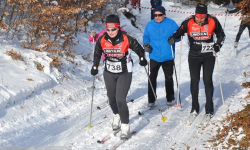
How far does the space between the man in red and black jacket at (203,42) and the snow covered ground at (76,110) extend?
0.74m

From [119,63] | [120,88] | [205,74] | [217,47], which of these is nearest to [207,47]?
[217,47]

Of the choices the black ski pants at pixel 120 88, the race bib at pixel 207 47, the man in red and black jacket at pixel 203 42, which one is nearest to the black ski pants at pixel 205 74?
the man in red and black jacket at pixel 203 42

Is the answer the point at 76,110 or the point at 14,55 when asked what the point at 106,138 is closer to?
the point at 76,110

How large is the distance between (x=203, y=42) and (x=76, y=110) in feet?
10.6

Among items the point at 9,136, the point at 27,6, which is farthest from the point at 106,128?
the point at 27,6

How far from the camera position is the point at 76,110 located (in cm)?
770

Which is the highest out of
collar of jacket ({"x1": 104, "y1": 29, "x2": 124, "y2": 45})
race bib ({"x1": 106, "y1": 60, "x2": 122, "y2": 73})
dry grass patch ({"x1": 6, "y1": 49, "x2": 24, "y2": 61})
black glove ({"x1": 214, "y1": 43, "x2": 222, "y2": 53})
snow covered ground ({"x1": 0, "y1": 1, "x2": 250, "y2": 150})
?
collar of jacket ({"x1": 104, "y1": 29, "x2": 124, "y2": 45})

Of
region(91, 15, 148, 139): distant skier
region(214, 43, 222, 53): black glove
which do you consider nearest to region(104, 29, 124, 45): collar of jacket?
region(91, 15, 148, 139): distant skier

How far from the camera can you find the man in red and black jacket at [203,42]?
6.31m

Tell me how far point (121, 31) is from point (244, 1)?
6.57 ft

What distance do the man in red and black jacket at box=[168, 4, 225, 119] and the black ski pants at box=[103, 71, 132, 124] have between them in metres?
1.53

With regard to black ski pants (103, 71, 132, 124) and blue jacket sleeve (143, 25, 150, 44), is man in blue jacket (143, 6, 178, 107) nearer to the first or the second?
blue jacket sleeve (143, 25, 150, 44)

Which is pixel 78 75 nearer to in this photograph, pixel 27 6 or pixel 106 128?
pixel 27 6

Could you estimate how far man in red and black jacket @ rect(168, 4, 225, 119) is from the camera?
249 inches
